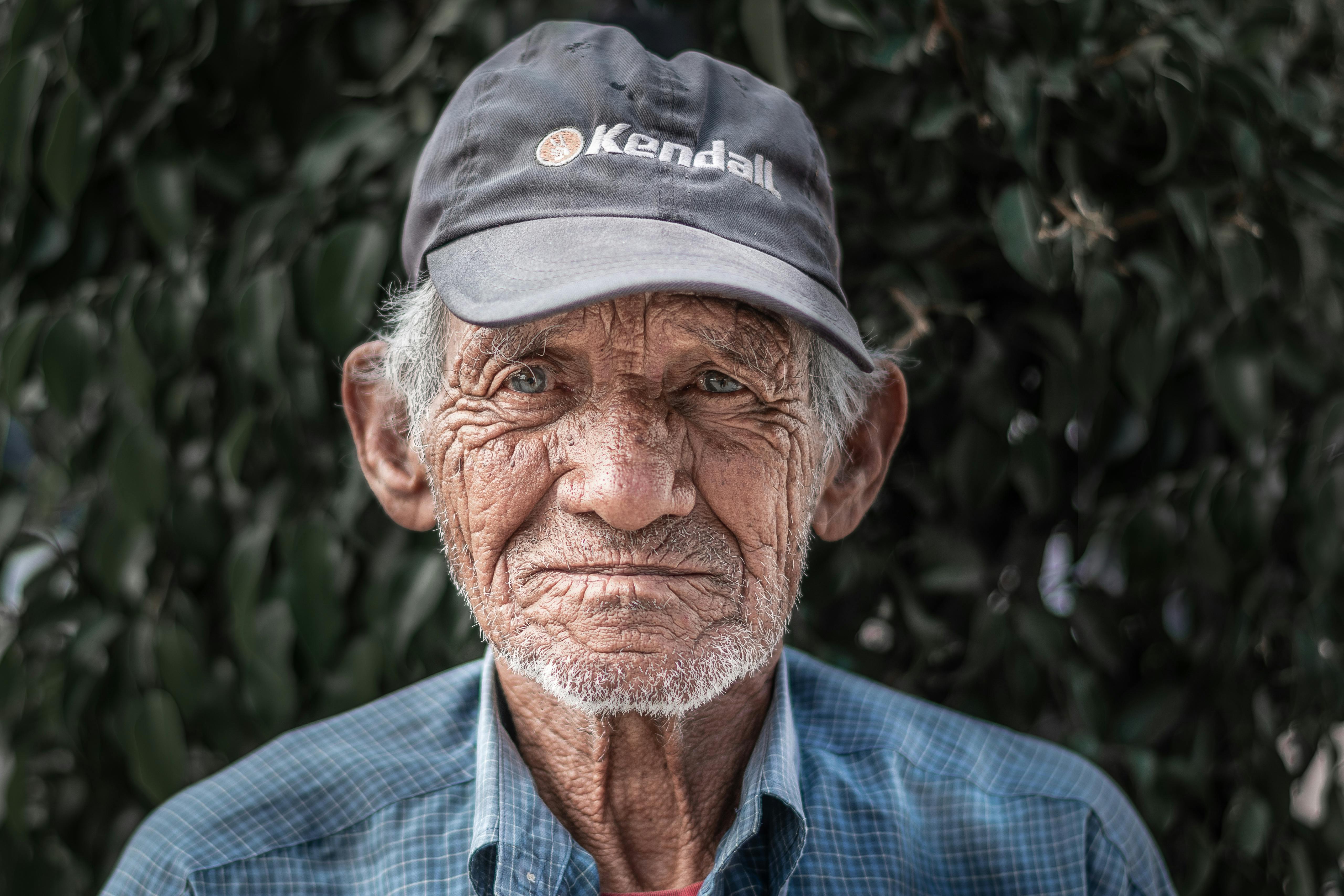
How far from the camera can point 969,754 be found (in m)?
1.35

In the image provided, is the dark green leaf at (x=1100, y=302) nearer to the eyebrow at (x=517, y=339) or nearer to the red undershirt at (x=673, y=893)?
the eyebrow at (x=517, y=339)

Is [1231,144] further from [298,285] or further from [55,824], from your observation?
[55,824]

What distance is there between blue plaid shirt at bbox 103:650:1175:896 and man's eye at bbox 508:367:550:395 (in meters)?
0.38

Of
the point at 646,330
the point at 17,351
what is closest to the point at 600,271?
the point at 646,330

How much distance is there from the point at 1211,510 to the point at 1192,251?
0.38 meters

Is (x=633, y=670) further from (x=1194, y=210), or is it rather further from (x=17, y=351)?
(x=17, y=351)

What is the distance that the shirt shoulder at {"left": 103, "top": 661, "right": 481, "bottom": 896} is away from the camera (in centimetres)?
117

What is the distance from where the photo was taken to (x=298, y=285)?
1.53 meters

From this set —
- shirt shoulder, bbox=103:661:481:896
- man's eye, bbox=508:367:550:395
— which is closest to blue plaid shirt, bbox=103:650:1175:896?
shirt shoulder, bbox=103:661:481:896

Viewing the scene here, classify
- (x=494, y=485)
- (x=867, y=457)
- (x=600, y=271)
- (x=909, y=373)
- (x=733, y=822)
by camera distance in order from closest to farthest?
(x=600, y=271) → (x=494, y=485) → (x=733, y=822) → (x=867, y=457) → (x=909, y=373)

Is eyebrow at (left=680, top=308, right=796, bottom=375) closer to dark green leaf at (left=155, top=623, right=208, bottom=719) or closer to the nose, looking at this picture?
the nose

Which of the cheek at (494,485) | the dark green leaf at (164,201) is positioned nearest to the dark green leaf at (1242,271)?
the cheek at (494,485)

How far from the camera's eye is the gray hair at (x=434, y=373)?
119 centimetres

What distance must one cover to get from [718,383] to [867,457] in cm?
31
